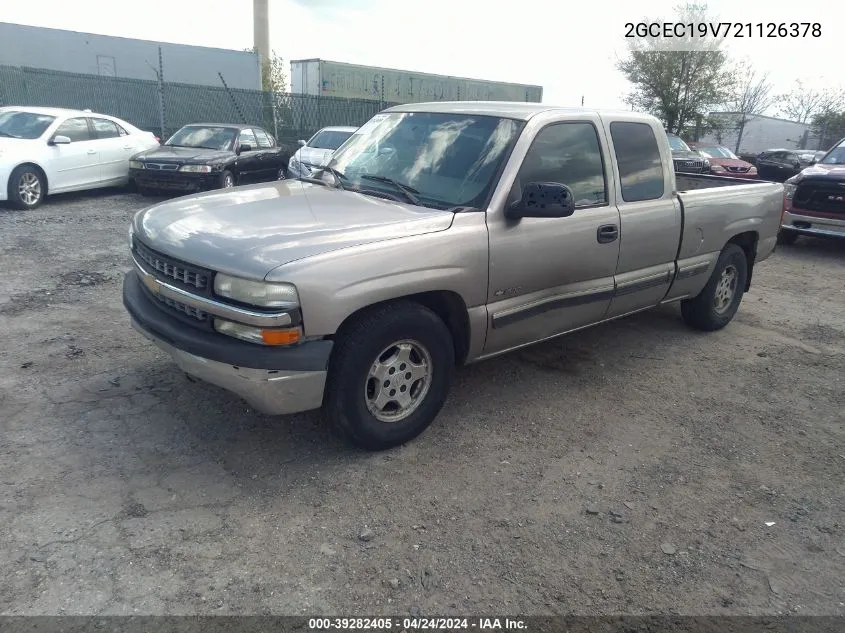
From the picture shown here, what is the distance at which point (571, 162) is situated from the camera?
434cm

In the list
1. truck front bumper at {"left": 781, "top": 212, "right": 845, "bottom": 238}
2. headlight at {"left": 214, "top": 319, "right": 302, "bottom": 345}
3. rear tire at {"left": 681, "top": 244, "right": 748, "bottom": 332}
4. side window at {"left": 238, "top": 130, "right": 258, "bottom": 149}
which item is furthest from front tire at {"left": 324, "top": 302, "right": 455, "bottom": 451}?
side window at {"left": 238, "top": 130, "right": 258, "bottom": 149}

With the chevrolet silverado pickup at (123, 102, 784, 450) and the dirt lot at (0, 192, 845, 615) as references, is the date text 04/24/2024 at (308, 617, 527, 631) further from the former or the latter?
the chevrolet silverado pickup at (123, 102, 784, 450)

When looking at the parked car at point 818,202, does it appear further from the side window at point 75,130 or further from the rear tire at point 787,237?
the side window at point 75,130

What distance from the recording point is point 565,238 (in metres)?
4.21

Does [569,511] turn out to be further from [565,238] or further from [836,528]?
[565,238]

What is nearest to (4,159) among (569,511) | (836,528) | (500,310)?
(500,310)

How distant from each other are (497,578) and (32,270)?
20.5 feet

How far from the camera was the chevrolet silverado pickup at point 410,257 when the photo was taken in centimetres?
315

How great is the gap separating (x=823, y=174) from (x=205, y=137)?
11018 mm

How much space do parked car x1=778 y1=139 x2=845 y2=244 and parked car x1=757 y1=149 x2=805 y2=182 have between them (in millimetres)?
12632

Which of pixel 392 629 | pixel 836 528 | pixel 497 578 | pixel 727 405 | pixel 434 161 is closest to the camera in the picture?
pixel 392 629

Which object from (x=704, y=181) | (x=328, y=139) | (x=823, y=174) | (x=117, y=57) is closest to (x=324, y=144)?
(x=328, y=139)

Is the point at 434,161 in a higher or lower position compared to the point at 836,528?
higher

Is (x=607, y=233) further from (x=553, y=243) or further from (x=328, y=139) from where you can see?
(x=328, y=139)
